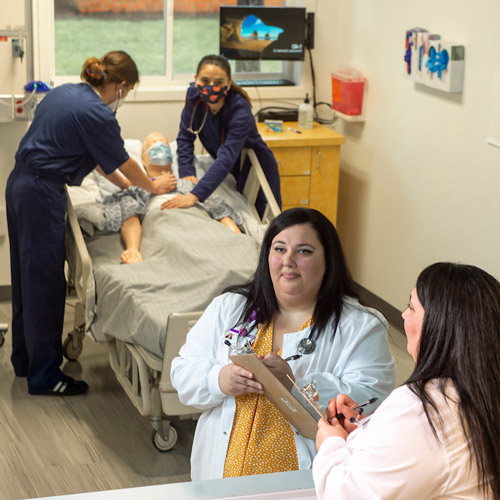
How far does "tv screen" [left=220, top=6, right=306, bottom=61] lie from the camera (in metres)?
4.79

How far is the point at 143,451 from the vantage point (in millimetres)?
3334

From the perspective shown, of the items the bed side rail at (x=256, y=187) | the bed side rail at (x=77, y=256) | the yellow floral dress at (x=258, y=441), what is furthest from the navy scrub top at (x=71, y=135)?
the yellow floral dress at (x=258, y=441)

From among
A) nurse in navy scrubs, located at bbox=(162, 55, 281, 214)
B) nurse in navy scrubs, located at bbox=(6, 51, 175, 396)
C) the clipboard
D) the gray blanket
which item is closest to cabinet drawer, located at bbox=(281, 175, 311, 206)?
nurse in navy scrubs, located at bbox=(162, 55, 281, 214)

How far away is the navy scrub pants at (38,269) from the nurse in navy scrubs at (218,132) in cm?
57

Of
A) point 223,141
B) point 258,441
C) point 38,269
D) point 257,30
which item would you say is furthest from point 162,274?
point 257,30

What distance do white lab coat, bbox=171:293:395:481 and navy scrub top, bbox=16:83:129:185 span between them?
1559 millimetres

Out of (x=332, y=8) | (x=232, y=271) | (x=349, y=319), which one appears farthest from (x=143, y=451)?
(x=332, y=8)

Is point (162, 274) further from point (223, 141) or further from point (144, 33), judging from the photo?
point (144, 33)

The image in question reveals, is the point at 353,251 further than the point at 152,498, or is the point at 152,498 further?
the point at 353,251

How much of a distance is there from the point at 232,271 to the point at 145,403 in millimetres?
602

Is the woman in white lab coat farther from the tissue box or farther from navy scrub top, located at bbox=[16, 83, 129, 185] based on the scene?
the tissue box

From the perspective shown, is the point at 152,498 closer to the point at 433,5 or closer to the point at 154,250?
the point at 154,250

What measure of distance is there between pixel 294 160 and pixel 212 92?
2.98 ft

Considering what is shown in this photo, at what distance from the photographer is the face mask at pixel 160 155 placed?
13.7 feet
